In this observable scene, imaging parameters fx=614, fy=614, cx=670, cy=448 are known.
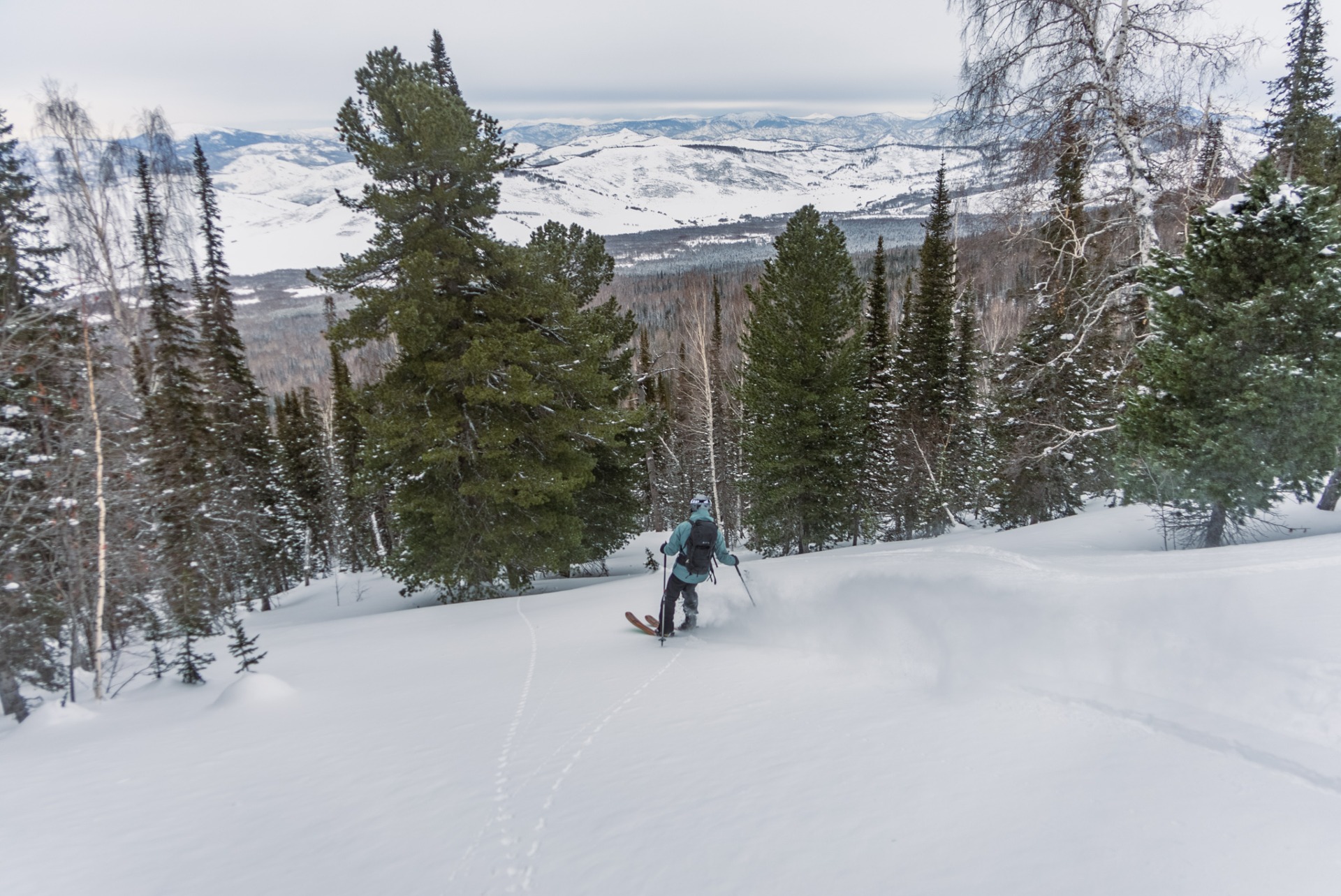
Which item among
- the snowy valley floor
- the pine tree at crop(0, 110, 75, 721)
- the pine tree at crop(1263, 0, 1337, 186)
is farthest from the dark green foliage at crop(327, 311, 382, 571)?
the pine tree at crop(1263, 0, 1337, 186)

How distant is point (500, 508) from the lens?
14617mm

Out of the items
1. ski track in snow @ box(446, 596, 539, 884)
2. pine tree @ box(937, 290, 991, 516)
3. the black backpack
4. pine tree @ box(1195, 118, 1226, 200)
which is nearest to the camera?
ski track in snow @ box(446, 596, 539, 884)

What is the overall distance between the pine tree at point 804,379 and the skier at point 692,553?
10.1 m

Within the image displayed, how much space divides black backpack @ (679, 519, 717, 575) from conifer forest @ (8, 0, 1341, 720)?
5140mm

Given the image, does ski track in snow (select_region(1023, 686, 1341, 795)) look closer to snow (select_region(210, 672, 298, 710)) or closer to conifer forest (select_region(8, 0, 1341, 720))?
conifer forest (select_region(8, 0, 1341, 720))

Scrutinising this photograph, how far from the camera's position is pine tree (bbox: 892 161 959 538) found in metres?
26.8

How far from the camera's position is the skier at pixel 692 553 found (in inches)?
323

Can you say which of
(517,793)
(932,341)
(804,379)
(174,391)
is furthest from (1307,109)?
(174,391)

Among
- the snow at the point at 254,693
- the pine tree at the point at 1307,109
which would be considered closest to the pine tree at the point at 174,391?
the snow at the point at 254,693

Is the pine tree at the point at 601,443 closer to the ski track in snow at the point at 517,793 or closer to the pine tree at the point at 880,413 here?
the ski track in snow at the point at 517,793

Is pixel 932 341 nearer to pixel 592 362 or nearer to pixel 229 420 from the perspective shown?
pixel 592 362

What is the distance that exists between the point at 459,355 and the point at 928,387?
70.3 feet

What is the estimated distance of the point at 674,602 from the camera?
8.41 metres

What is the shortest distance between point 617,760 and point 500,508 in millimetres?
10488
